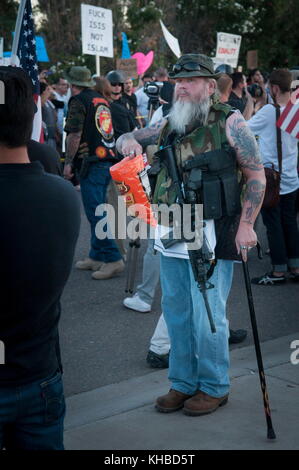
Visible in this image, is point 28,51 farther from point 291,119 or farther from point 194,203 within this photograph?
point 291,119

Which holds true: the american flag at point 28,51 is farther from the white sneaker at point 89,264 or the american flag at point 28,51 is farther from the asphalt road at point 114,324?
the white sneaker at point 89,264

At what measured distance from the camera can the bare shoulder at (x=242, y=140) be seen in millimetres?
4039

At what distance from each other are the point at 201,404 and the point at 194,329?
417 millimetres

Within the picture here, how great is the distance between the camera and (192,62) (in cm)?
410

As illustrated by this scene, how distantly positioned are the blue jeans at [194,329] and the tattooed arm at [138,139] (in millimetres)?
657

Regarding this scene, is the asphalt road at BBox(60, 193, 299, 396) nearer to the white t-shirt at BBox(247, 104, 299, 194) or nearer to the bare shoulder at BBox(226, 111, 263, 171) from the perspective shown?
the white t-shirt at BBox(247, 104, 299, 194)

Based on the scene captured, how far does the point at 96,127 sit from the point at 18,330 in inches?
216

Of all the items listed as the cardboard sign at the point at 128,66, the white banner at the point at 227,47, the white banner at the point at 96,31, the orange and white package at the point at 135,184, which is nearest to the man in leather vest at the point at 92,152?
the orange and white package at the point at 135,184

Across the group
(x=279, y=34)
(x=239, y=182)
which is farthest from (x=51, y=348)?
(x=279, y=34)

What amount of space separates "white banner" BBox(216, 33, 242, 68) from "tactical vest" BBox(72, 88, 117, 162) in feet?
33.1

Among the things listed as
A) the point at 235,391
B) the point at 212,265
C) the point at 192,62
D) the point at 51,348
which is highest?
the point at 192,62

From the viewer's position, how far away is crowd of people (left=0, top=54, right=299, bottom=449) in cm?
234

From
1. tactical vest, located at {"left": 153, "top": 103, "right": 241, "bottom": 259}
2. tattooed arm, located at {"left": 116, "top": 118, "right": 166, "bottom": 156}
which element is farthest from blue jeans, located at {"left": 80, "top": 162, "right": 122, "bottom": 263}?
tactical vest, located at {"left": 153, "top": 103, "right": 241, "bottom": 259}

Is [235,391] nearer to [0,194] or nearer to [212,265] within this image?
[212,265]
